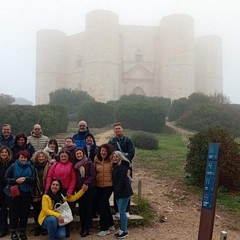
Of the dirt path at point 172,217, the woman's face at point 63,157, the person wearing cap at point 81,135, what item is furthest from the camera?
the person wearing cap at point 81,135

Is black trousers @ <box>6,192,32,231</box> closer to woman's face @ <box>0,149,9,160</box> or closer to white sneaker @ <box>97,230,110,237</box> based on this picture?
woman's face @ <box>0,149,9,160</box>

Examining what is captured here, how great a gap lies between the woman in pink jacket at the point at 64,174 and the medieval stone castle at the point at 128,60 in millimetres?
38939

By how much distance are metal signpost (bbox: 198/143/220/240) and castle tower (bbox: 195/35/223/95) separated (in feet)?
153

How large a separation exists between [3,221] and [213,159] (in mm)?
3381

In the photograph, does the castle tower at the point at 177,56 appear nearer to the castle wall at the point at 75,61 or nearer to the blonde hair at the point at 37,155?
the castle wall at the point at 75,61

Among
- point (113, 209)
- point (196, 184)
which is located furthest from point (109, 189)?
point (196, 184)

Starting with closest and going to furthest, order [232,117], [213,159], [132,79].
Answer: [213,159] < [232,117] < [132,79]

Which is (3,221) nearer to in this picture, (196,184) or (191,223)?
(191,223)

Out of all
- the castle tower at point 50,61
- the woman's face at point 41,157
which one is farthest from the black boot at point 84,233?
the castle tower at point 50,61

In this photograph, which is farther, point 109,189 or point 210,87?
point 210,87

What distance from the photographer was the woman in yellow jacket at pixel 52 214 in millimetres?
5297

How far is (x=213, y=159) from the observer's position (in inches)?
182

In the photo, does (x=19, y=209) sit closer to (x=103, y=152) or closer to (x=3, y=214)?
(x=3, y=214)

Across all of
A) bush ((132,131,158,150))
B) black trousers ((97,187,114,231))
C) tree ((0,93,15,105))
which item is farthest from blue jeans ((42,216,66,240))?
tree ((0,93,15,105))
